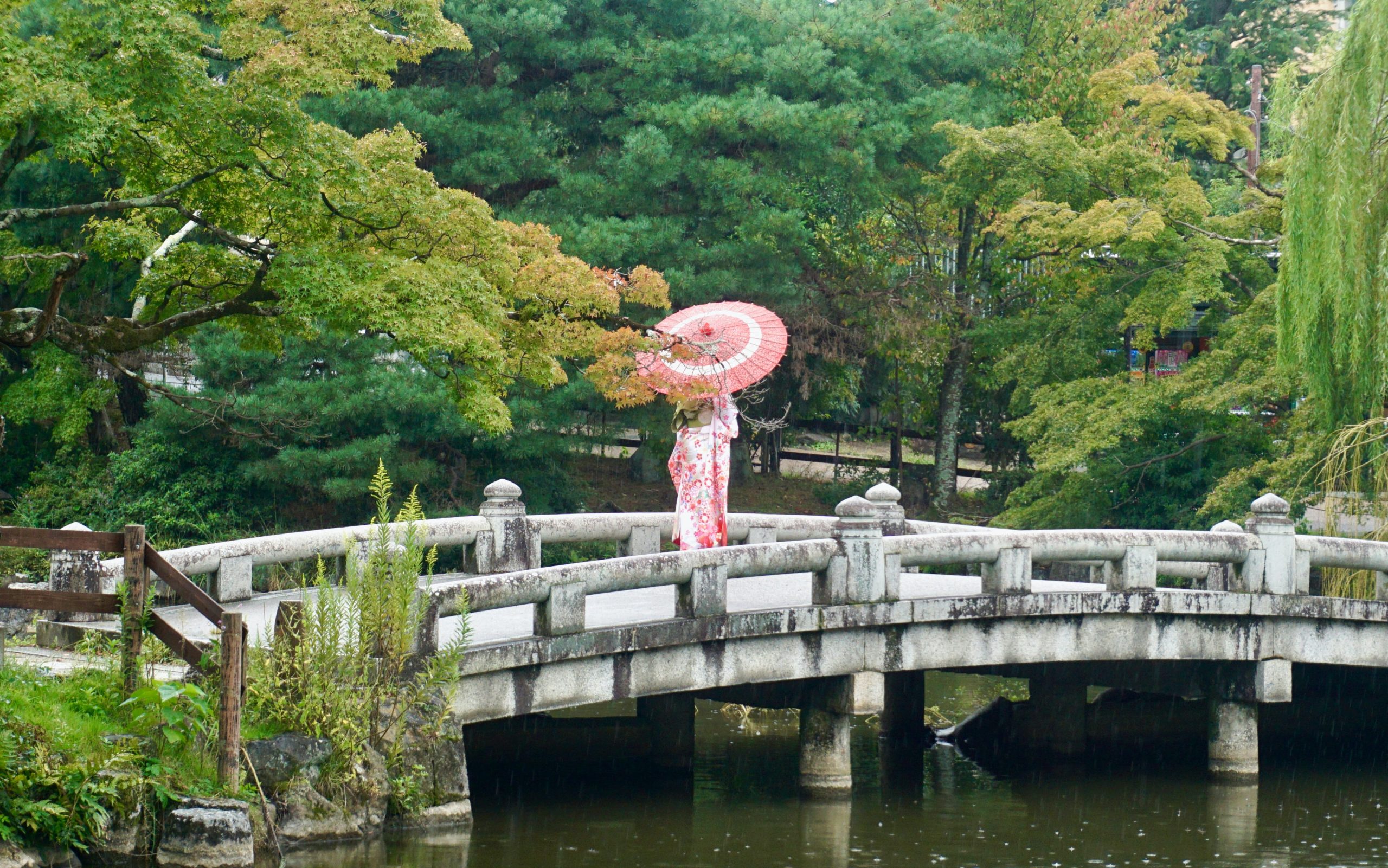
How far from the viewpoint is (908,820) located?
11.5 m

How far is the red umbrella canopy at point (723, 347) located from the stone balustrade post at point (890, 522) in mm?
1389

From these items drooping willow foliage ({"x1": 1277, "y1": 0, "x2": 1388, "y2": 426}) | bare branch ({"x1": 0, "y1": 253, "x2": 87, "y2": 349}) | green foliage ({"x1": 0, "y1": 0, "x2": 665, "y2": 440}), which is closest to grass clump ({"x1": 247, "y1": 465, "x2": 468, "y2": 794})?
green foliage ({"x1": 0, "y1": 0, "x2": 665, "y2": 440})

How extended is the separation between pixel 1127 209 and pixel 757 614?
431 inches

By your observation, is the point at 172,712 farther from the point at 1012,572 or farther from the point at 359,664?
the point at 1012,572

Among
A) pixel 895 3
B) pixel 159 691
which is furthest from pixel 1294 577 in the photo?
pixel 895 3

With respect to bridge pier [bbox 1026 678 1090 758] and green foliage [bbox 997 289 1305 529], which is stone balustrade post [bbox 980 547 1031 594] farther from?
green foliage [bbox 997 289 1305 529]

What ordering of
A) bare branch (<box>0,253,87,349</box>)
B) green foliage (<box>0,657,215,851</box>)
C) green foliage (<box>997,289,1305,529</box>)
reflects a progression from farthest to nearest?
green foliage (<box>997,289,1305,529</box>)
bare branch (<box>0,253,87,349</box>)
green foliage (<box>0,657,215,851</box>)

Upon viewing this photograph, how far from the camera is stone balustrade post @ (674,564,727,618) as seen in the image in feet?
36.1

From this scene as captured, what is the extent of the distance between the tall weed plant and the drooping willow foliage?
9.62m

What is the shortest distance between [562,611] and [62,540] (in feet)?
10.3

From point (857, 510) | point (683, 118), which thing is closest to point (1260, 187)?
point (683, 118)

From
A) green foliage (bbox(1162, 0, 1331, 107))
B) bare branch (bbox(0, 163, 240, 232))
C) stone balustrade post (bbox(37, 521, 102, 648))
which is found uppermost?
green foliage (bbox(1162, 0, 1331, 107))

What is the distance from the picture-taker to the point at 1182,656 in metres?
12.7

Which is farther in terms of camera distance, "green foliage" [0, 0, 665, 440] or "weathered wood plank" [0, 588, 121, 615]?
"green foliage" [0, 0, 665, 440]
